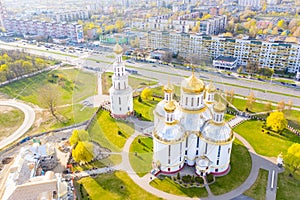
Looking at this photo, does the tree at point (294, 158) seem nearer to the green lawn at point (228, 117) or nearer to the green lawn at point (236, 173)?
the green lawn at point (236, 173)

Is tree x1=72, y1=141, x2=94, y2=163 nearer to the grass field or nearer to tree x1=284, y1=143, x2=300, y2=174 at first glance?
the grass field

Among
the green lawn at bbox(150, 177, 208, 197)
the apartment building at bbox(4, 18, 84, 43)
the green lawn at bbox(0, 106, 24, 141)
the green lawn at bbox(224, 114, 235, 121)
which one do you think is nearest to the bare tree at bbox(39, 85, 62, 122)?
the green lawn at bbox(0, 106, 24, 141)

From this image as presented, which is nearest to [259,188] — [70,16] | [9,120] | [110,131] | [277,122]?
[277,122]

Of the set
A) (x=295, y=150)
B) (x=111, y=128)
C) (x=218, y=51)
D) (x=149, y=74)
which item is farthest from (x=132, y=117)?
(x=218, y=51)

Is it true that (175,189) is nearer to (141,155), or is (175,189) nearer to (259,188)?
(141,155)

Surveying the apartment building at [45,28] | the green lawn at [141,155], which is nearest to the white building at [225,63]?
the green lawn at [141,155]
